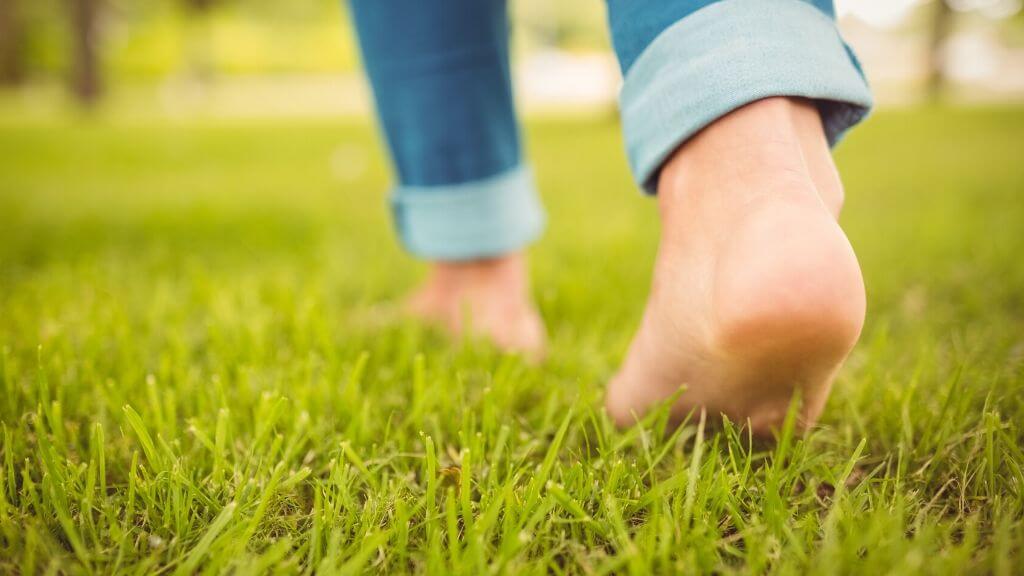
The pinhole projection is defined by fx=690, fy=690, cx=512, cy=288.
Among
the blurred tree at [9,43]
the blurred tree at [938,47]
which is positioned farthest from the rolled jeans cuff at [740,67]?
the blurred tree at [9,43]

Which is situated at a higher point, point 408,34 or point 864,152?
point 408,34

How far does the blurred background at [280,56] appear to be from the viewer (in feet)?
39.9

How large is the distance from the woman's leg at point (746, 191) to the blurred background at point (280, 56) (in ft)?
32.1

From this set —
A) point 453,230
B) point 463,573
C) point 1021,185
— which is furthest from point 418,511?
point 1021,185

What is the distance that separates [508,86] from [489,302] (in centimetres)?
33

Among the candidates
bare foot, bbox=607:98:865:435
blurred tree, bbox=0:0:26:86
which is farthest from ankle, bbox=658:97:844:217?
→ blurred tree, bbox=0:0:26:86

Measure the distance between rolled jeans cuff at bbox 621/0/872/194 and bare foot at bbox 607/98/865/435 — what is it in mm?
19

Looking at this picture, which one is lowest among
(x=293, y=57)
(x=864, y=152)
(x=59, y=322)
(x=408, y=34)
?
(x=864, y=152)

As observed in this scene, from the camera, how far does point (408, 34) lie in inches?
36.0

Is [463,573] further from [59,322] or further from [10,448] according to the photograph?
[59,322]

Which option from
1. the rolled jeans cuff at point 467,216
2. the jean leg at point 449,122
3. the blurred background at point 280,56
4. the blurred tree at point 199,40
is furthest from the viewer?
the blurred tree at point 199,40

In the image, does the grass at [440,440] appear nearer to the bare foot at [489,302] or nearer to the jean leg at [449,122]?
the bare foot at [489,302]

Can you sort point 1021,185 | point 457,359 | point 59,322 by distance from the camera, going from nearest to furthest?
1. point 457,359
2. point 59,322
3. point 1021,185

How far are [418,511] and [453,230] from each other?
52 cm
